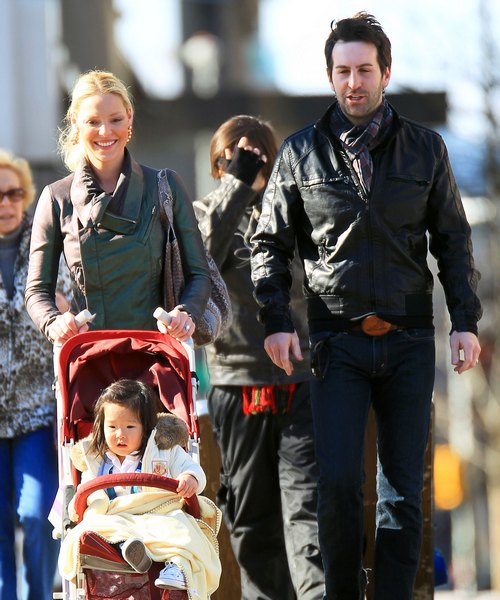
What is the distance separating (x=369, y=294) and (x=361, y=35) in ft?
3.47

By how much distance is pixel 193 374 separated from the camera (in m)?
6.27

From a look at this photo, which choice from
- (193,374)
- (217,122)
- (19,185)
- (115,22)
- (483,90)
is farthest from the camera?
(115,22)

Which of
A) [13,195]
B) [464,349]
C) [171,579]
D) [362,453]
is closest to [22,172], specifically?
[13,195]

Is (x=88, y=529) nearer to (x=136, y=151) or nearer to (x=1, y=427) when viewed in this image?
(x=1, y=427)

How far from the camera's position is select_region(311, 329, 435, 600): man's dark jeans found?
632 cm

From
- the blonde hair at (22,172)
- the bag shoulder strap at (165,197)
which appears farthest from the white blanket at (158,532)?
the blonde hair at (22,172)

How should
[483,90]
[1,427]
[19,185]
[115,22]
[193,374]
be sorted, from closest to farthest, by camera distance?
[193,374]
[1,427]
[19,185]
[483,90]
[115,22]

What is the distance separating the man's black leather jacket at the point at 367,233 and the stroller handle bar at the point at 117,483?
101 cm

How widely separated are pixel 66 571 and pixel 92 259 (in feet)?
4.82

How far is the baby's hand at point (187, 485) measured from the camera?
5758mm

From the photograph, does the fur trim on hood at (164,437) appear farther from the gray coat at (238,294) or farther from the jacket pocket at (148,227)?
the gray coat at (238,294)

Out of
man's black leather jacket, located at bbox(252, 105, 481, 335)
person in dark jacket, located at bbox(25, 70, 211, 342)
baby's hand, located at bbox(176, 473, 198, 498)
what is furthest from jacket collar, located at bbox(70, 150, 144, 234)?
baby's hand, located at bbox(176, 473, 198, 498)

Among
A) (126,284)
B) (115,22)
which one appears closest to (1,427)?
(126,284)

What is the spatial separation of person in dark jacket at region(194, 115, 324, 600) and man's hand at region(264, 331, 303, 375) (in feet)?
2.73
